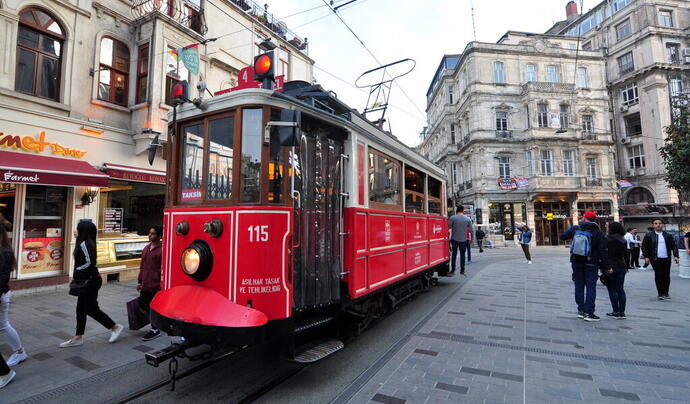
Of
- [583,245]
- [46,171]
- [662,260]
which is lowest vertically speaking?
[662,260]

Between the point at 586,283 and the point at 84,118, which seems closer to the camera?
the point at 586,283

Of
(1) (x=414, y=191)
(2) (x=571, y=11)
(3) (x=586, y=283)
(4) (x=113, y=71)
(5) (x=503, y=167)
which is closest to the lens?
(3) (x=586, y=283)

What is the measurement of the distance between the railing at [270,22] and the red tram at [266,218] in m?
12.6

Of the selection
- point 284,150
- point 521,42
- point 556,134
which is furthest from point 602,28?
point 284,150

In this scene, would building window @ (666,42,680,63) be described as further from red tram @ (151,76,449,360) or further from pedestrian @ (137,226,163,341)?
pedestrian @ (137,226,163,341)

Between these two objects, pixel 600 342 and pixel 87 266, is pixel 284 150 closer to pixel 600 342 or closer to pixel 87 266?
pixel 87 266

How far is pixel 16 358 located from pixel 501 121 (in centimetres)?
3339

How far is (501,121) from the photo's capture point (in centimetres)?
3077

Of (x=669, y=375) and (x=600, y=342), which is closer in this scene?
(x=669, y=375)

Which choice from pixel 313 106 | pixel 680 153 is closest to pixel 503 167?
pixel 680 153

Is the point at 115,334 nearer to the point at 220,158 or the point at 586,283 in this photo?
the point at 220,158

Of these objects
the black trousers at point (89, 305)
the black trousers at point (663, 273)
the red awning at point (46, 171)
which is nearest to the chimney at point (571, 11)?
the black trousers at point (663, 273)

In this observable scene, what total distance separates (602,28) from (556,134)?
17486mm

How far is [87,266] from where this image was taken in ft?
15.3
